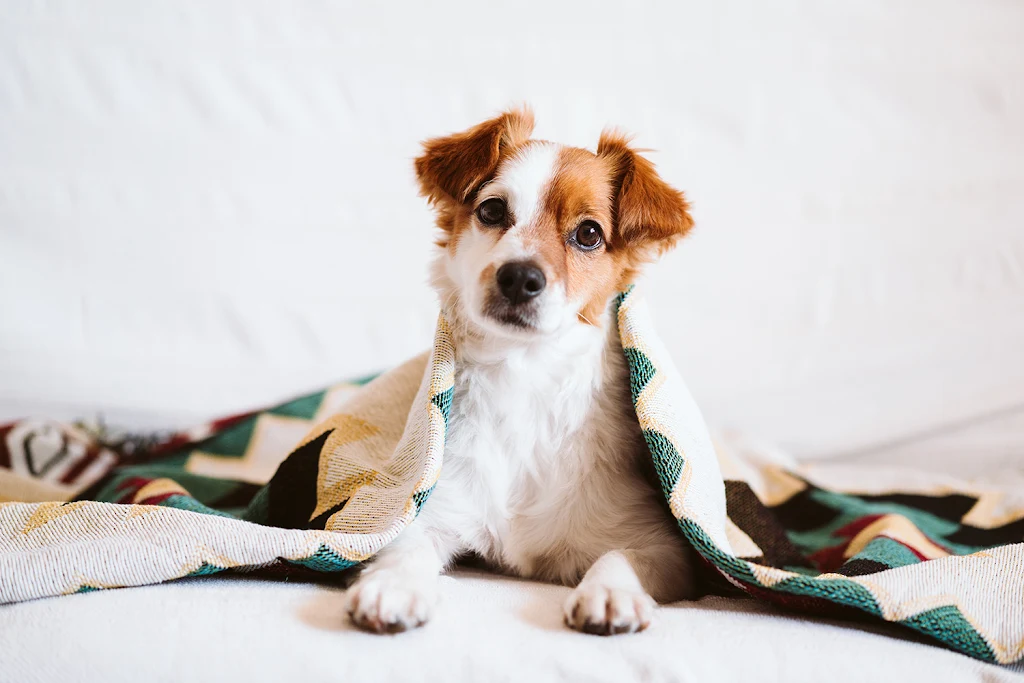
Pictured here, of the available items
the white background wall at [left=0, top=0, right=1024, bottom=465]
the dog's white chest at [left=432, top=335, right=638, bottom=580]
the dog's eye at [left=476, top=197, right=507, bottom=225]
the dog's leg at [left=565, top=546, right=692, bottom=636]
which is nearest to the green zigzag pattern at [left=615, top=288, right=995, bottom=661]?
the dog's leg at [left=565, top=546, right=692, bottom=636]

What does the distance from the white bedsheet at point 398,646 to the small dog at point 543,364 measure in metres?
0.21

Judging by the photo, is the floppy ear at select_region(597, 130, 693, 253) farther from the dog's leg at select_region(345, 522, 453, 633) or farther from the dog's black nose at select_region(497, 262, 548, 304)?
the dog's leg at select_region(345, 522, 453, 633)

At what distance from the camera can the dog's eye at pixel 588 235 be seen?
1610 millimetres

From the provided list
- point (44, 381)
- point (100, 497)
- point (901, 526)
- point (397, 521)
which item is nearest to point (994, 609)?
point (901, 526)

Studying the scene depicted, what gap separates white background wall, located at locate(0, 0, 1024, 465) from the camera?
8.73 ft

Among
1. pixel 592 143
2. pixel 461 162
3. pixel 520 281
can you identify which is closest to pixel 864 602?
pixel 520 281

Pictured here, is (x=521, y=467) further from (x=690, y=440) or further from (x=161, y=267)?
(x=161, y=267)

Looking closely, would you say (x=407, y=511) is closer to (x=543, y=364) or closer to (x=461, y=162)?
(x=543, y=364)

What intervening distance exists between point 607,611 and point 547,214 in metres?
0.73

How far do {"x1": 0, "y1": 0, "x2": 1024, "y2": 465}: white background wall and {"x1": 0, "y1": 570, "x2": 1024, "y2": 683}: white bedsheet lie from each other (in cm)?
156

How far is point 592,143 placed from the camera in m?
2.79

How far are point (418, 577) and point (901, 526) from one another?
1186 millimetres

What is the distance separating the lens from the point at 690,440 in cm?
149

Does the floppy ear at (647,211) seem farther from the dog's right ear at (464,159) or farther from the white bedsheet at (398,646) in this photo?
the white bedsheet at (398,646)
